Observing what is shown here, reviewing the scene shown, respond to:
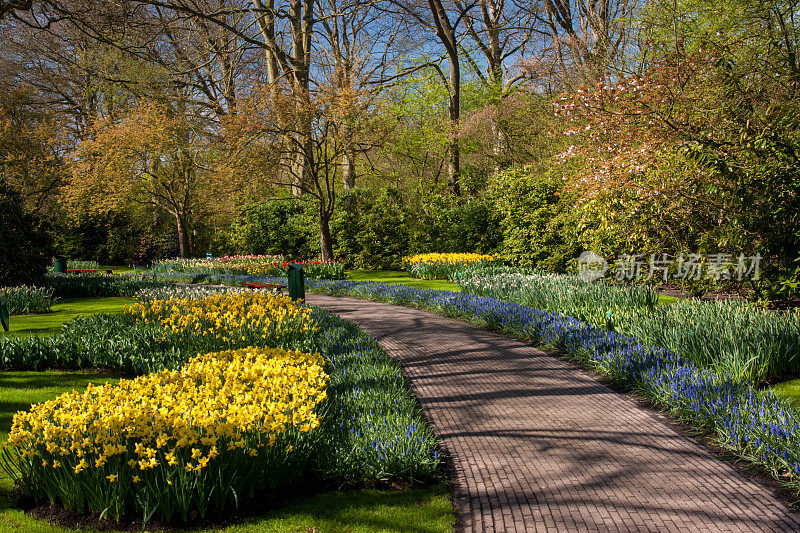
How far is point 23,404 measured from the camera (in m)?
4.87

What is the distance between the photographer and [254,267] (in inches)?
683

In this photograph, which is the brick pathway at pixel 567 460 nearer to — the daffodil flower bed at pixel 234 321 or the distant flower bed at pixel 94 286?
the daffodil flower bed at pixel 234 321

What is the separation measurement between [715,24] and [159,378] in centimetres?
1417

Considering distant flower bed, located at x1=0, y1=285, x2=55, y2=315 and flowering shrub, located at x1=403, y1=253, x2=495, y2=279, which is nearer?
distant flower bed, located at x1=0, y1=285, x2=55, y2=315

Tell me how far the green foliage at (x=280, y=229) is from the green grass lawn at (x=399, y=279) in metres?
2.84

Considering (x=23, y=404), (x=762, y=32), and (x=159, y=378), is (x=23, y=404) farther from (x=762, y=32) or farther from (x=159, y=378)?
(x=762, y=32)

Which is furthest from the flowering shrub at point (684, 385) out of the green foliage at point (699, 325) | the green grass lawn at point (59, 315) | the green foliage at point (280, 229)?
the green foliage at point (280, 229)

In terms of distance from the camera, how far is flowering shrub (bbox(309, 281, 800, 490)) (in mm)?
3729

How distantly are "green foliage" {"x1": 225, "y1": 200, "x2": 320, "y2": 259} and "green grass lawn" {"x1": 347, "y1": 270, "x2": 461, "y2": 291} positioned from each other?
2.84m

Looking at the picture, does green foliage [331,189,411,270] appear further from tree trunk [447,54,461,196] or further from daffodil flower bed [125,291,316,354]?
daffodil flower bed [125,291,316,354]

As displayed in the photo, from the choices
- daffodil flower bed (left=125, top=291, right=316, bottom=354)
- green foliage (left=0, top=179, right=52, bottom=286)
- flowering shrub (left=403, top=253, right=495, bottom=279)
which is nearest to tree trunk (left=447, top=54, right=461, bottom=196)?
flowering shrub (left=403, top=253, right=495, bottom=279)

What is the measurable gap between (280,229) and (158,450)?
18.4 metres

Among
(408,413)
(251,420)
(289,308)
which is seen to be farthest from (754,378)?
(289,308)

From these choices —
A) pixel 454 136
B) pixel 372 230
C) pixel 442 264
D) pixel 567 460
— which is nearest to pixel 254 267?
pixel 372 230
